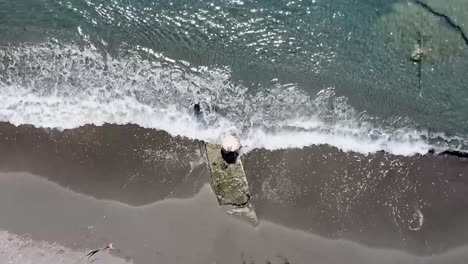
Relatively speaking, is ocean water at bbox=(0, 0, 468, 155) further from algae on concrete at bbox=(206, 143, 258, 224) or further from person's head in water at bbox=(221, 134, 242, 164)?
algae on concrete at bbox=(206, 143, 258, 224)

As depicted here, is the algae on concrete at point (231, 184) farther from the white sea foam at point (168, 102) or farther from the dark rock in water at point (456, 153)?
the dark rock in water at point (456, 153)

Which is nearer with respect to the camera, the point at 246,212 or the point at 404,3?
the point at 246,212

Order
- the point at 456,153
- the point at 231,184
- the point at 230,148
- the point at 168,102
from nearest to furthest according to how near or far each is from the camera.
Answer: the point at 231,184, the point at 230,148, the point at 456,153, the point at 168,102

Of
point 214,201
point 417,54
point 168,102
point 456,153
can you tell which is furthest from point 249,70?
point 456,153

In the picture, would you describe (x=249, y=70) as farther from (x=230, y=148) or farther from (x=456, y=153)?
(x=456, y=153)

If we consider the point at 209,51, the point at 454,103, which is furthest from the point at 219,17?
the point at 454,103

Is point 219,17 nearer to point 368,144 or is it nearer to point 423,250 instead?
point 368,144
